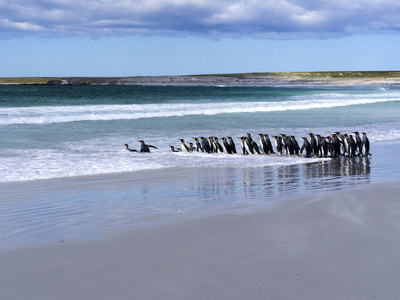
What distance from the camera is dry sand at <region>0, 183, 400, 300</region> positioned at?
3.84m

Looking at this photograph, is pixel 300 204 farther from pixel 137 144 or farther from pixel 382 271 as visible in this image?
pixel 137 144

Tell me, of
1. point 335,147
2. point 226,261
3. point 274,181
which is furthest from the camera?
point 335,147

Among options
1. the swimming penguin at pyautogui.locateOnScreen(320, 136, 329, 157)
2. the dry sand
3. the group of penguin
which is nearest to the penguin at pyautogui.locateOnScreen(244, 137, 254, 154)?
the group of penguin

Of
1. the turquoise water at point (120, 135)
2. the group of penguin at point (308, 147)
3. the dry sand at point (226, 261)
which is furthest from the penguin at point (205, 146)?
the dry sand at point (226, 261)

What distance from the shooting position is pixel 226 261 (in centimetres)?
441

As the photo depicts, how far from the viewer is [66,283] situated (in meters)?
4.01

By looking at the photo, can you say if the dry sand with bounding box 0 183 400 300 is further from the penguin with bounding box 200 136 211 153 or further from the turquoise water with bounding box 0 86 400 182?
the penguin with bounding box 200 136 211 153

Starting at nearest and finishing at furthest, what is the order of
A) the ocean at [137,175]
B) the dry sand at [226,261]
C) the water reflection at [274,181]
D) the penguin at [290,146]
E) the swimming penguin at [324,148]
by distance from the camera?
the dry sand at [226,261]
the ocean at [137,175]
the water reflection at [274,181]
the swimming penguin at [324,148]
the penguin at [290,146]

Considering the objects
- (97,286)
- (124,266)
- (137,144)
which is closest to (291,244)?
(124,266)

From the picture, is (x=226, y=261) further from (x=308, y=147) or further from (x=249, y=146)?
(x=308, y=147)

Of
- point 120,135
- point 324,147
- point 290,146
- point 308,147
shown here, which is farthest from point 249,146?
point 120,135

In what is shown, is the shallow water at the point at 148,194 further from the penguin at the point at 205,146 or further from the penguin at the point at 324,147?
the penguin at the point at 205,146

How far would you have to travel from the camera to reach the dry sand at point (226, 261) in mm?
3844

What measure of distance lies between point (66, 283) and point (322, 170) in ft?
23.5
